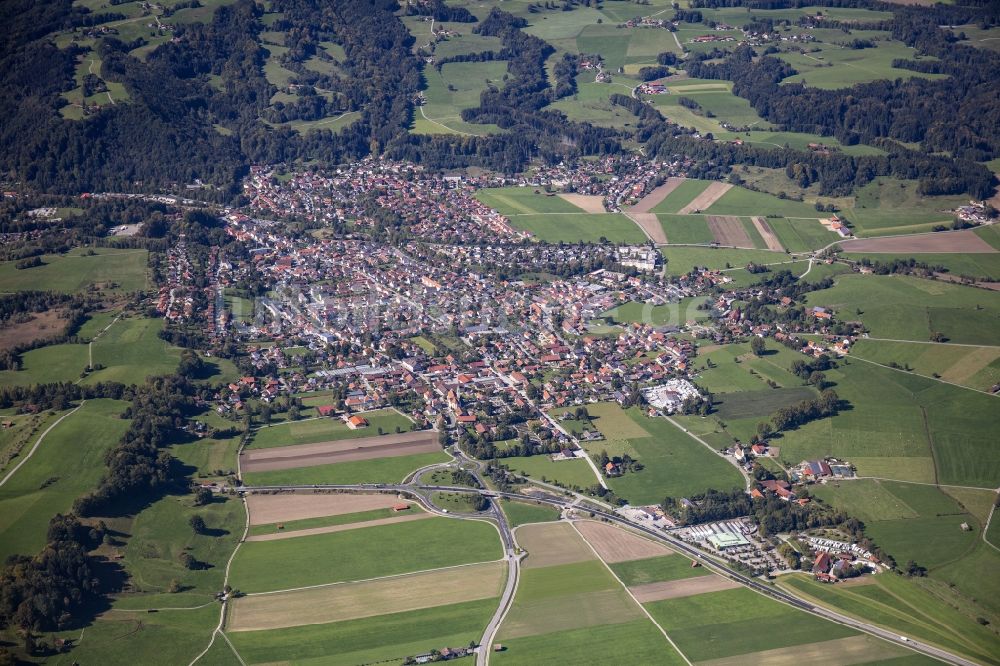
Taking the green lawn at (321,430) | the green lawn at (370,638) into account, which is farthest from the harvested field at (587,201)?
the green lawn at (370,638)

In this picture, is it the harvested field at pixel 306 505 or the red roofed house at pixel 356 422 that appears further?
the red roofed house at pixel 356 422

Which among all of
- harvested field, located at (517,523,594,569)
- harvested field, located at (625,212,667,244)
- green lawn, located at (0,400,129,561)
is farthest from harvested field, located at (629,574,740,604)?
harvested field, located at (625,212,667,244)

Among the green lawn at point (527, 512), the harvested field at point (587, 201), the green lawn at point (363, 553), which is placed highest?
the harvested field at point (587, 201)

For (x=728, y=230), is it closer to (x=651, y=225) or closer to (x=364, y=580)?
(x=651, y=225)

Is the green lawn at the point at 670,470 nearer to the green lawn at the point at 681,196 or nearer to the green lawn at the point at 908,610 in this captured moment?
the green lawn at the point at 908,610

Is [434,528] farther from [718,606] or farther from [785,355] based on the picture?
[785,355]

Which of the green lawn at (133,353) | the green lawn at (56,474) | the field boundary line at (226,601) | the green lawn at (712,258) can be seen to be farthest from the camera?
the green lawn at (712,258)
